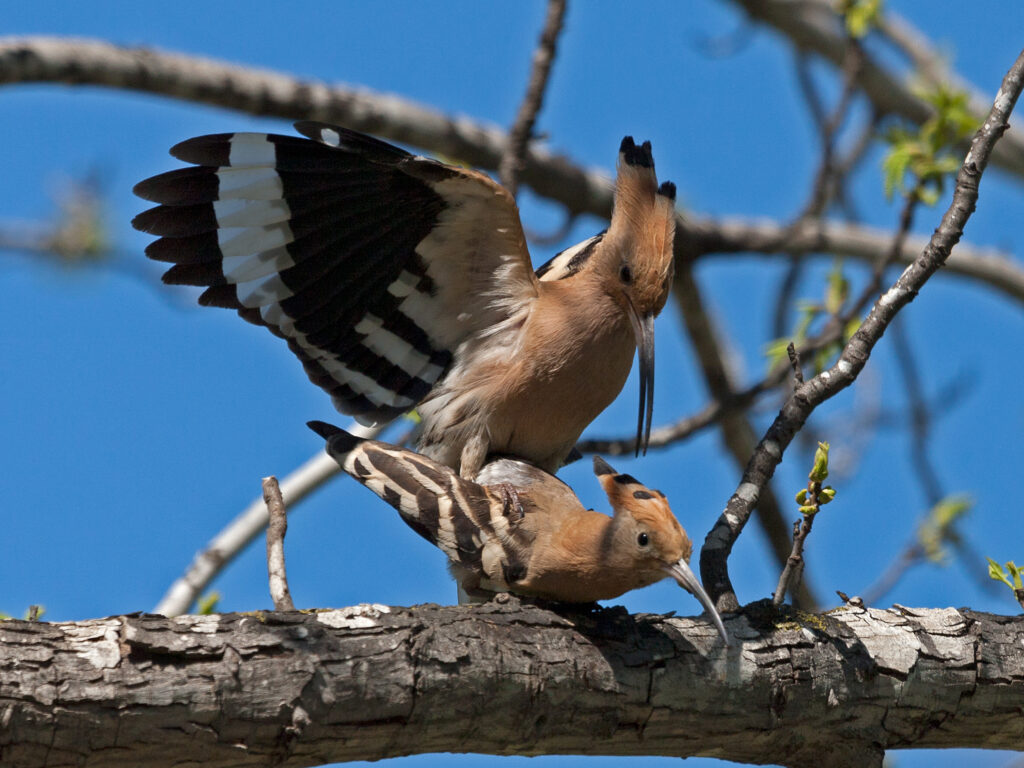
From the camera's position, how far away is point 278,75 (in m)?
6.04

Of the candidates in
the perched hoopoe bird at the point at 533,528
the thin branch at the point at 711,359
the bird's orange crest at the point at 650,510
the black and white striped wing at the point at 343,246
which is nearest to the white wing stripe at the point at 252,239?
the black and white striped wing at the point at 343,246

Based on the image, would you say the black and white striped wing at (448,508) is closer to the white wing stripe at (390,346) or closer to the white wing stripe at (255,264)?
the white wing stripe at (390,346)

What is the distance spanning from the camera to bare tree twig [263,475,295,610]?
11.2ft

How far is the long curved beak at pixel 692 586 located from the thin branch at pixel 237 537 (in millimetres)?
1765

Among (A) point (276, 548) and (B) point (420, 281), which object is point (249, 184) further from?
(A) point (276, 548)

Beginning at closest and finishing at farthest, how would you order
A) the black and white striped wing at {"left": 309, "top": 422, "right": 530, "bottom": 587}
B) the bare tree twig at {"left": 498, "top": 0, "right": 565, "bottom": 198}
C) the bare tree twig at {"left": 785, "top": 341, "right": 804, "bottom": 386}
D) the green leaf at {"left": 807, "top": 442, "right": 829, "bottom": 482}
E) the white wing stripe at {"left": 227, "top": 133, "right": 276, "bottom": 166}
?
the green leaf at {"left": 807, "top": 442, "right": 829, "bottom": 482}, the bare tree twig at {"left": 785, "top": 341, "right": 804, "bottom": 386}, the black and white striped wing at {"left": 309, "top": 422, "right": 530, "bottom": 587}, the white wing stripe at {"left": 227, "top": 133, "right": 276, "bottom": 166}, the bare tree twig at {"left": 498, "top": 0, "right": 565, "bottom": 198}

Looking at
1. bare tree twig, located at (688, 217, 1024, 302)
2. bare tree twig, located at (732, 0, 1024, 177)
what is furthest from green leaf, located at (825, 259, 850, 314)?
bare tree twig, located at (732, 0, 1024, 177)

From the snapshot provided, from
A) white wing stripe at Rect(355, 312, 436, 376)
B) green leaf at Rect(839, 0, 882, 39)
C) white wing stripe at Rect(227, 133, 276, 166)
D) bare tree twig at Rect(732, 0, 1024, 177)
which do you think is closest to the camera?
white wing stripe at Rect(227, 133, 276, 166)

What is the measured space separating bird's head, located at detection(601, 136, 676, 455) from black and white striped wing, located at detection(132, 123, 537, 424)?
0.35 meters

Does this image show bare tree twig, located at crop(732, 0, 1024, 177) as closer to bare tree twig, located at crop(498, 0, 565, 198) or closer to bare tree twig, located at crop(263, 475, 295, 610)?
bare tree twig, located at crop(498, 0, 565, 198)

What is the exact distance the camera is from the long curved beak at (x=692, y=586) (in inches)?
126

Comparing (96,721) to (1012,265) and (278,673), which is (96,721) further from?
(1012,265)

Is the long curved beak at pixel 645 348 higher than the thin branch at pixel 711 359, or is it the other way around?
the thin branch at pixel 711 359

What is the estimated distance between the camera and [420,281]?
422 cm
